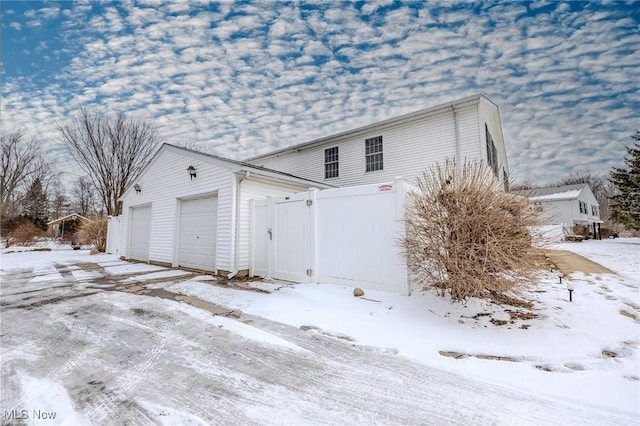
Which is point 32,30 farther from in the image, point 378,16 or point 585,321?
point 585,321

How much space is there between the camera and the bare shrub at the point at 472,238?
3.58 metres

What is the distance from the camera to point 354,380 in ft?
8.09

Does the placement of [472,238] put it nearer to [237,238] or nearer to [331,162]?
[237,238]

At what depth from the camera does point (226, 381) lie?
2.46 meters

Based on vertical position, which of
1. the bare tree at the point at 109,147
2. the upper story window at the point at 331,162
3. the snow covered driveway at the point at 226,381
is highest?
the bare tree at the point at 109,147

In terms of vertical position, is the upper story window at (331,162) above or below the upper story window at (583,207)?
above

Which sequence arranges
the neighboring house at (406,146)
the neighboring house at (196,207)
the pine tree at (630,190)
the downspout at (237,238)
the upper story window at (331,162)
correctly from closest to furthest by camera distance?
the downspout at (237,238)
the neighboring house at (196,207)
the neighboring house at (406,146)
the upper story window at (331,162)
the pine tree at (630,190)

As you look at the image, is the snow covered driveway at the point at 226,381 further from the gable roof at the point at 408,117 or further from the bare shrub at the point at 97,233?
the bare shrub at the point at 97,233

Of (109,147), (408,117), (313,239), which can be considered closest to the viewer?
(313,239)

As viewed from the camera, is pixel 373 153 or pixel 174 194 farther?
pixel 373 153

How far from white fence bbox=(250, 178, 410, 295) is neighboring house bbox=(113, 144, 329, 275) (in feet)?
2.88

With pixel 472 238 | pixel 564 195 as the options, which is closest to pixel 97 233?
pixel 472 238

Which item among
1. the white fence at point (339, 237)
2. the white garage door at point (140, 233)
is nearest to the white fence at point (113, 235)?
the white garage door at point (140, 233)

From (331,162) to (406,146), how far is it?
357 cm
